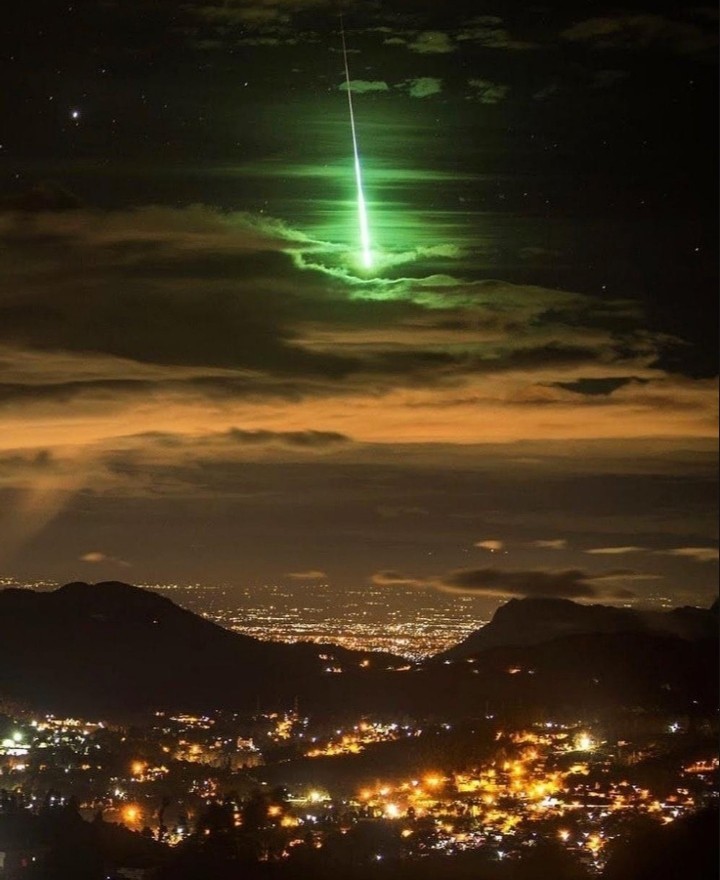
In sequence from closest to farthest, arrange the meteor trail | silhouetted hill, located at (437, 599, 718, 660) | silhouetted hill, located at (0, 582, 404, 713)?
1. the meteor trail
2. silhouetted hill, located at (0, 582, 404, 713)
3. silhouetted hill, located at (437, 599, 718, 660)

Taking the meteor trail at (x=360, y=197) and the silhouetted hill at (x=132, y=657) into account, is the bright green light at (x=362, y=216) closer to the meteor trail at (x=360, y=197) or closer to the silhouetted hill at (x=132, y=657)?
the meteor trail at (x=360, y=197)

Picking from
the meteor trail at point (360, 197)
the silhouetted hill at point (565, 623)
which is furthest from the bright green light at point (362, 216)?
the silhouetted hill at point (565, 623)

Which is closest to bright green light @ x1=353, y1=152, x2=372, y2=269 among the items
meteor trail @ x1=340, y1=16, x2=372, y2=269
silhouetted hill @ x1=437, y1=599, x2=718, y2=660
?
meteor trail @ x1=340, y1=16, x2=372, y2=269

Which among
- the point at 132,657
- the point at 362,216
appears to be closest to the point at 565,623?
the point at 132,657

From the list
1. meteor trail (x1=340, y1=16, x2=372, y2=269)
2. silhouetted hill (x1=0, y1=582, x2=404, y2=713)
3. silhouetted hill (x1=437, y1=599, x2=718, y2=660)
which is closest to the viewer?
meteor trail (x1=340, y1=16, x2=372, y2=269)

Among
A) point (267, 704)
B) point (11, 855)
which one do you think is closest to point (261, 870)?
point (11, 855)

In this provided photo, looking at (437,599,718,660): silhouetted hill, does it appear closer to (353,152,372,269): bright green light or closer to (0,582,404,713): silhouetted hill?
(0,582,404,713): silhouetted hill
